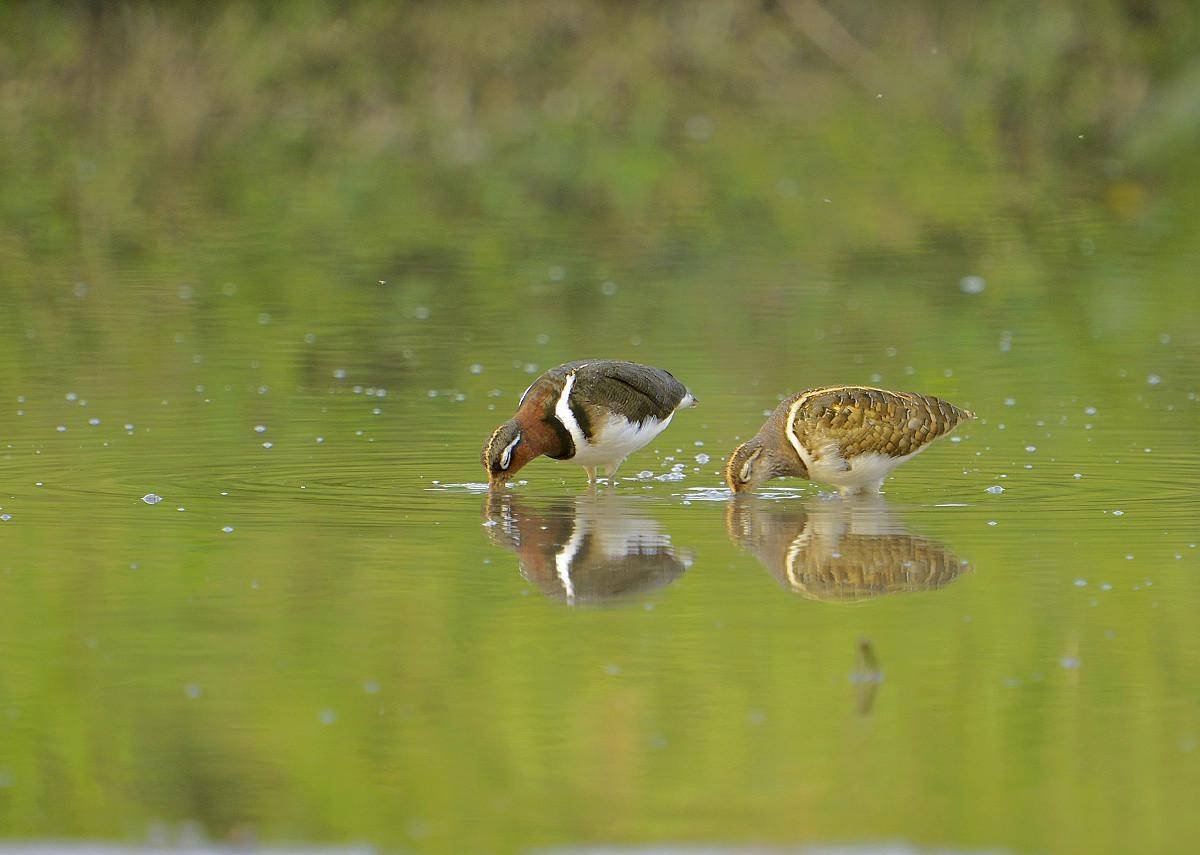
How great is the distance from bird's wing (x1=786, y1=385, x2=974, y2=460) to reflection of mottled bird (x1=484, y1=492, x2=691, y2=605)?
0.82 meters

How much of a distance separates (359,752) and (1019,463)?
5015mm


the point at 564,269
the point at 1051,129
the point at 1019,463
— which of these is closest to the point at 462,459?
the point at 1019,463

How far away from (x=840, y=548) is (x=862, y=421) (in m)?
1.10

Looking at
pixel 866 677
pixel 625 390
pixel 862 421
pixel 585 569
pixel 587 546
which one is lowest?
pixel 866 677

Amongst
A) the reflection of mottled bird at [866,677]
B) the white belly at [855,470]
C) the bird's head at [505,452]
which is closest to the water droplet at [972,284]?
the white belly at [855,470]

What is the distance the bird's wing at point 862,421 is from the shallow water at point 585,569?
25 cm

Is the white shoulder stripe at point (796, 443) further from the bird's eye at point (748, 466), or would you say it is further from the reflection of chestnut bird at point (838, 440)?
the bird's eye at point (748, 466)

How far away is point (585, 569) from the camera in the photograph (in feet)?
27.7

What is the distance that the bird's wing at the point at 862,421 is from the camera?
9.66 meters

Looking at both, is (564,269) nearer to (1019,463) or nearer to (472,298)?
(472,298)

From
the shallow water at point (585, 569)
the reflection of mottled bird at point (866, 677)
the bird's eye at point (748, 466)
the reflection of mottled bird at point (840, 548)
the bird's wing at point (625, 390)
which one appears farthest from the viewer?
the bird's wing at point (625, 390)

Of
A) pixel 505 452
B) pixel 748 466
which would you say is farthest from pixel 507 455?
pixel 748 466

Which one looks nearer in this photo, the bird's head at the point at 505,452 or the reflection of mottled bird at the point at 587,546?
the reflection of mottled bird at the point at 587,546

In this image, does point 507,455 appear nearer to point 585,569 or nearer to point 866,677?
point 585,569
